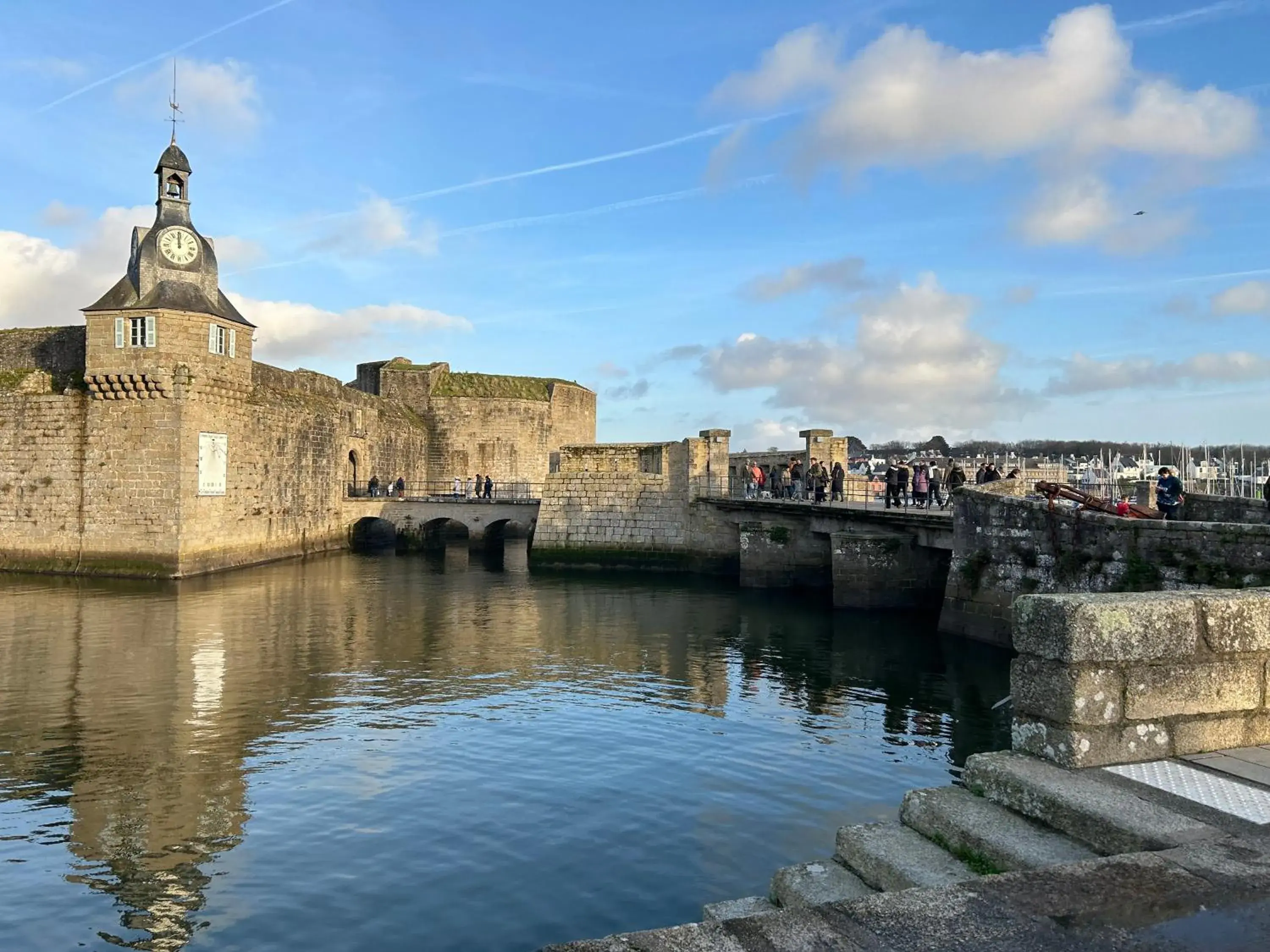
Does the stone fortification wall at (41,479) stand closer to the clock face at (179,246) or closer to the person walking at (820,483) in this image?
the clock face at (179,246)

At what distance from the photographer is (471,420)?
151ft

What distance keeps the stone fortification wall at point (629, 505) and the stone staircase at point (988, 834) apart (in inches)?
919

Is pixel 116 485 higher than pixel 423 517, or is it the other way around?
pixel 116 485

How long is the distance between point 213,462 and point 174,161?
9.17 meters

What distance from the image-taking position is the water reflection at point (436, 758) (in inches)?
264

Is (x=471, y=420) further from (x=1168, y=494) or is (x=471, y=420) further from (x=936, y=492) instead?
(x=1168, y=494)

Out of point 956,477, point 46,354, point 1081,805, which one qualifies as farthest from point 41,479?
point 1081,805

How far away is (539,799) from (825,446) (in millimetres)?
18549

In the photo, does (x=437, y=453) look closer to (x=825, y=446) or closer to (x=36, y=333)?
(x=36, y=333)

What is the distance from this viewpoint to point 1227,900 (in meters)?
3.17

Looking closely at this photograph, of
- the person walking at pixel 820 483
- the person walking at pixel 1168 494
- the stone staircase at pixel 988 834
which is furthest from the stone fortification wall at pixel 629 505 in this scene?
the stone staircase at pixel 988 834

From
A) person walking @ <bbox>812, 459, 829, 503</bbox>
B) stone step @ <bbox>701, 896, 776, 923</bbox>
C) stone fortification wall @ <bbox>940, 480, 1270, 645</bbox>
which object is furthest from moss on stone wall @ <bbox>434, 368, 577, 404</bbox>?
stone step @ <bbox>701, 896, 776, 923</bbox>

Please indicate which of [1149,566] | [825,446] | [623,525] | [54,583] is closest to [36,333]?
[54,583]

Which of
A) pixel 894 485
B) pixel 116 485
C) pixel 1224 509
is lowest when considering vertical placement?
pixel 1224 509
